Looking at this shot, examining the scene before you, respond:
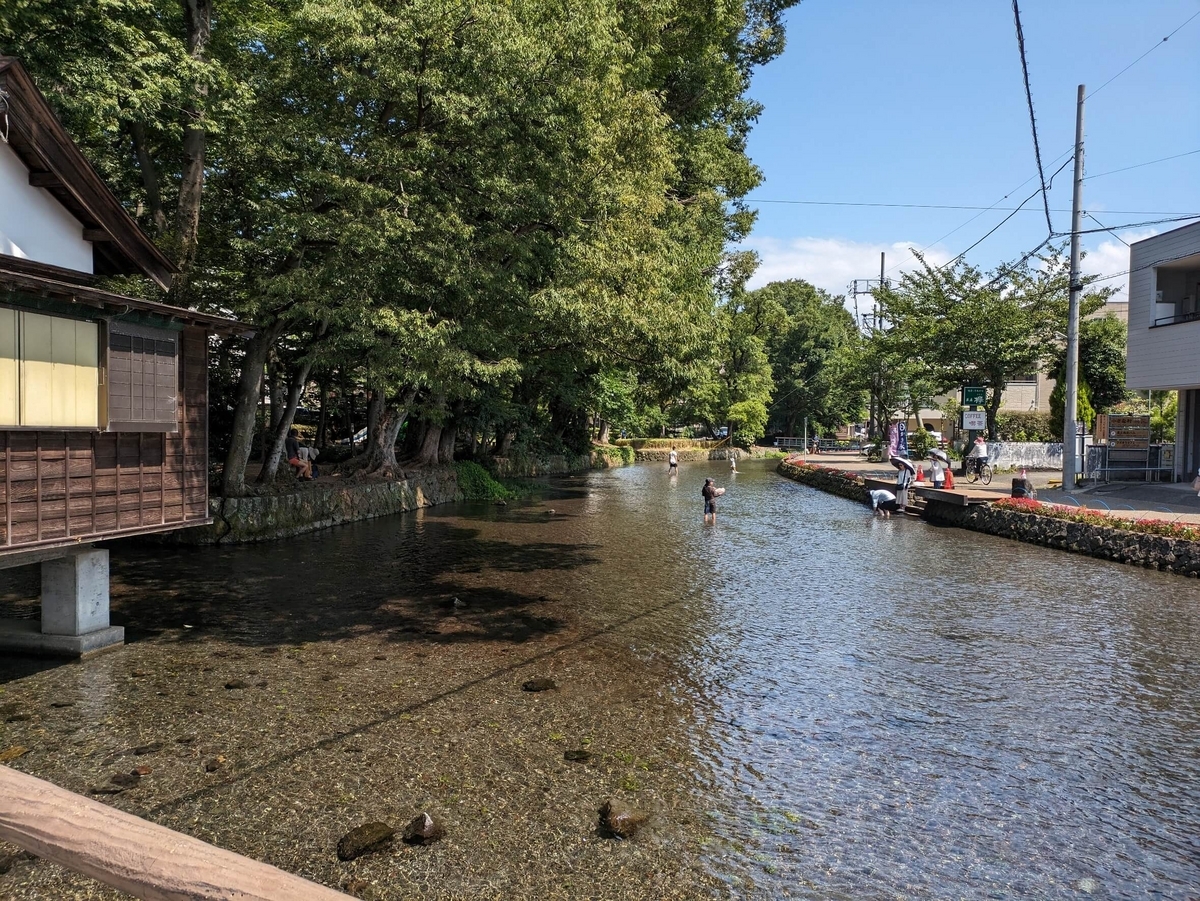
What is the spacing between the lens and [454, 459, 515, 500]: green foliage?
3331 cm

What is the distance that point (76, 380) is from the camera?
9.73 m

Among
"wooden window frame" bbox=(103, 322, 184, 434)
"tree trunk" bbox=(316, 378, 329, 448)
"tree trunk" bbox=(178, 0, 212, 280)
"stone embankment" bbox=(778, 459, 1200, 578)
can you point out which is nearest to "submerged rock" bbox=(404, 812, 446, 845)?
"wooden window frame" bbox=(103, 322, 184, 434)

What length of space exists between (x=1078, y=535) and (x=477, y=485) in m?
22.5

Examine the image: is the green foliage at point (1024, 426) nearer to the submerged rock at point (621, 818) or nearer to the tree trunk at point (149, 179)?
the tree trunk at point (149, 179)

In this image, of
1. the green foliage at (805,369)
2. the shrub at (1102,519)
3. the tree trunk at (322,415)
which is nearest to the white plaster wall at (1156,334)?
the shrub at (1102,519)

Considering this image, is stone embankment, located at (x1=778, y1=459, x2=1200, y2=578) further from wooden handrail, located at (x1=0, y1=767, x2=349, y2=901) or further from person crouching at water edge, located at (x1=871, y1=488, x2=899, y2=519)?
wooden handrail, located at (x1=0, y1=767, x2=349, y2=901)

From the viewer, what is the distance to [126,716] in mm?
8938

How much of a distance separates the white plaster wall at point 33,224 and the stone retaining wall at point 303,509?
27.9 ft

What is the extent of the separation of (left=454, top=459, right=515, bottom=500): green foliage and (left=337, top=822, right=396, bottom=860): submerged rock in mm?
26691

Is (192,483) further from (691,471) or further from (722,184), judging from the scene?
(691,471)

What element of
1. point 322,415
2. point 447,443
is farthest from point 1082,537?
point 322,415

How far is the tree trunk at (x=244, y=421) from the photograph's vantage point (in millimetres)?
21203

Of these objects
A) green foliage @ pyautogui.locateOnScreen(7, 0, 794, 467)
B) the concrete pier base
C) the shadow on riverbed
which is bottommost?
the shadow on riverbed

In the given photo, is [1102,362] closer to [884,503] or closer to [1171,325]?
[1171,325]
